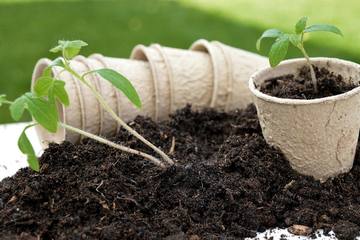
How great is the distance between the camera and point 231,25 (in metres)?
4.21

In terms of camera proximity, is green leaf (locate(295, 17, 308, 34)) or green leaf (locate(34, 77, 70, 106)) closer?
green leaf (locate(34, 77, 70, 106))

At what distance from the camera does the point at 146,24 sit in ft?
14.1

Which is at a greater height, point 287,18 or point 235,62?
point 235,62

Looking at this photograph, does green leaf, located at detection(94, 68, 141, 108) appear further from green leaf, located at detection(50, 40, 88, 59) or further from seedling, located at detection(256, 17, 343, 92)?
seedling, located at detection(256, 17, 343, 92)

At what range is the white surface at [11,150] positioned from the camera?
1843 millimetres

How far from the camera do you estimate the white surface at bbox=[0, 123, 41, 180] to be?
184 cm

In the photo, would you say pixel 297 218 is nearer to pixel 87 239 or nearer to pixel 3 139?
pixel 87 239

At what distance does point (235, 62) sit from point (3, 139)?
0.82 meters

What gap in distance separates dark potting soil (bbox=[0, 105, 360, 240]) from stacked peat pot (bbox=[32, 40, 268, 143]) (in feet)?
1.06

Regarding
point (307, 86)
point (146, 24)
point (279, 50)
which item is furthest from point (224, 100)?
point (146, 24)

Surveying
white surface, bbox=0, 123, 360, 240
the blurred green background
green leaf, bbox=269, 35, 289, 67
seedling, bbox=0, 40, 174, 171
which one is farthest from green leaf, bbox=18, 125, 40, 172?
the blurred green background

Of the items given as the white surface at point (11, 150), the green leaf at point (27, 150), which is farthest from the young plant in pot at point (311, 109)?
the white surface at point (11, 150)

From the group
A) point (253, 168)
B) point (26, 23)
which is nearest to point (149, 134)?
point (253, 168)

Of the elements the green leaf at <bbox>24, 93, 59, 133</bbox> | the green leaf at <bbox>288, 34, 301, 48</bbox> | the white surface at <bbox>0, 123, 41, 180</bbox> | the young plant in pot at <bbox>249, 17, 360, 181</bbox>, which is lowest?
the white surface at <bbox>0, 123, 41, 180</bbox>
